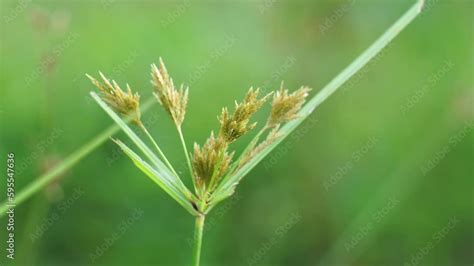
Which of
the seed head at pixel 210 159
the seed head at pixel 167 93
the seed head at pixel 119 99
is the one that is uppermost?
the seed head at pixel 119 99

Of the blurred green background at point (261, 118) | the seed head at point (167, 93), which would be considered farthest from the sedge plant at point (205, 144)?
the blurred green background at point (261, 118)

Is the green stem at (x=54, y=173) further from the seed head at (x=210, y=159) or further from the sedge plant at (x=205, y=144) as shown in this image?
the seed head at (x=210, y=159)

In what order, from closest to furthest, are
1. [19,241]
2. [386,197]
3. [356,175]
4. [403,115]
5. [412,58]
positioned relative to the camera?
[19,241] → [386,197] → [356,175] → [403,115] → [412,58]

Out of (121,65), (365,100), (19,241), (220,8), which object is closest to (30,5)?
(121,65)

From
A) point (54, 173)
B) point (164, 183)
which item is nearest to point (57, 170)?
point (54, 173)

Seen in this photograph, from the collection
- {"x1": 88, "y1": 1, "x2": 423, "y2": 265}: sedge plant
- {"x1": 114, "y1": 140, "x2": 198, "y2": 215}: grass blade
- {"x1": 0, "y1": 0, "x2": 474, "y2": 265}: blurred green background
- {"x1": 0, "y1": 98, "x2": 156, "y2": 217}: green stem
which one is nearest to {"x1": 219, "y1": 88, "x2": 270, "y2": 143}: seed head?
{"x1": 88, "y1": 1, "x2": 423, "y2": 265}: sedge plant

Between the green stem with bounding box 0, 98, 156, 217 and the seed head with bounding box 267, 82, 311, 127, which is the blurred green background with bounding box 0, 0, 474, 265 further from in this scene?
the seed head with bounding box 267, 82, 311, 127

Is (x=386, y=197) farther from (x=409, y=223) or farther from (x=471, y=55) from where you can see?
(x=471, y=55)
